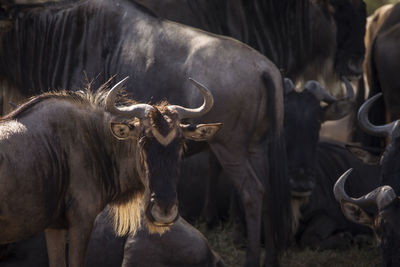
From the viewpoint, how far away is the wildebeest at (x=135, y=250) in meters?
5.14

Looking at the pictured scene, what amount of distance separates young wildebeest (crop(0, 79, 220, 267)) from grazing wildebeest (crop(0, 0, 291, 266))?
1.08 meters

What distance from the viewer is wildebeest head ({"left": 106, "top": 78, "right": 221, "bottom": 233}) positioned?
449 centimetres

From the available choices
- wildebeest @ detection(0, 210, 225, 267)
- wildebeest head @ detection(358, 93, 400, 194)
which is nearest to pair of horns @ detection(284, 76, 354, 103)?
wildebeest head @ detection(358, 93, 400, 194)

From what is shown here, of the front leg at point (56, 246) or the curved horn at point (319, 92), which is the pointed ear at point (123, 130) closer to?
the front leg at point (56, 246)

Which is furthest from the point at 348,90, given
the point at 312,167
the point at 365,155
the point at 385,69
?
the point at 365,155

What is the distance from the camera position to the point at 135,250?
5.14m

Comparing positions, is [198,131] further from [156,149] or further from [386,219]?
[386,219]

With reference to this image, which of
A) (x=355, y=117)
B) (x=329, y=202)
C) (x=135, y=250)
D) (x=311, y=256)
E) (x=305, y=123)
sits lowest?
(x=355, y=117)

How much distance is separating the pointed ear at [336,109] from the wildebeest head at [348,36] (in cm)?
44

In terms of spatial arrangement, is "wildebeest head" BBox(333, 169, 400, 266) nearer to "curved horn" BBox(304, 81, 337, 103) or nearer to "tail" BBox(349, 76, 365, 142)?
"curved horn" BBox(304, 81, 337, 103)

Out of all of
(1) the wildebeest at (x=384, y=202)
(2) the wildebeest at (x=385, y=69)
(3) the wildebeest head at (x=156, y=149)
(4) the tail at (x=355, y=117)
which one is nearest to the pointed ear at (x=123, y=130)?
(3) the wildebeest head at (x=156, y=149)

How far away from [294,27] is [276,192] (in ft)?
6.67

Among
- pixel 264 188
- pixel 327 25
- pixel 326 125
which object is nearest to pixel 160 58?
pixel 264 188

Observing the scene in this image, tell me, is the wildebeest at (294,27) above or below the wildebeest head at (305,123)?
above
